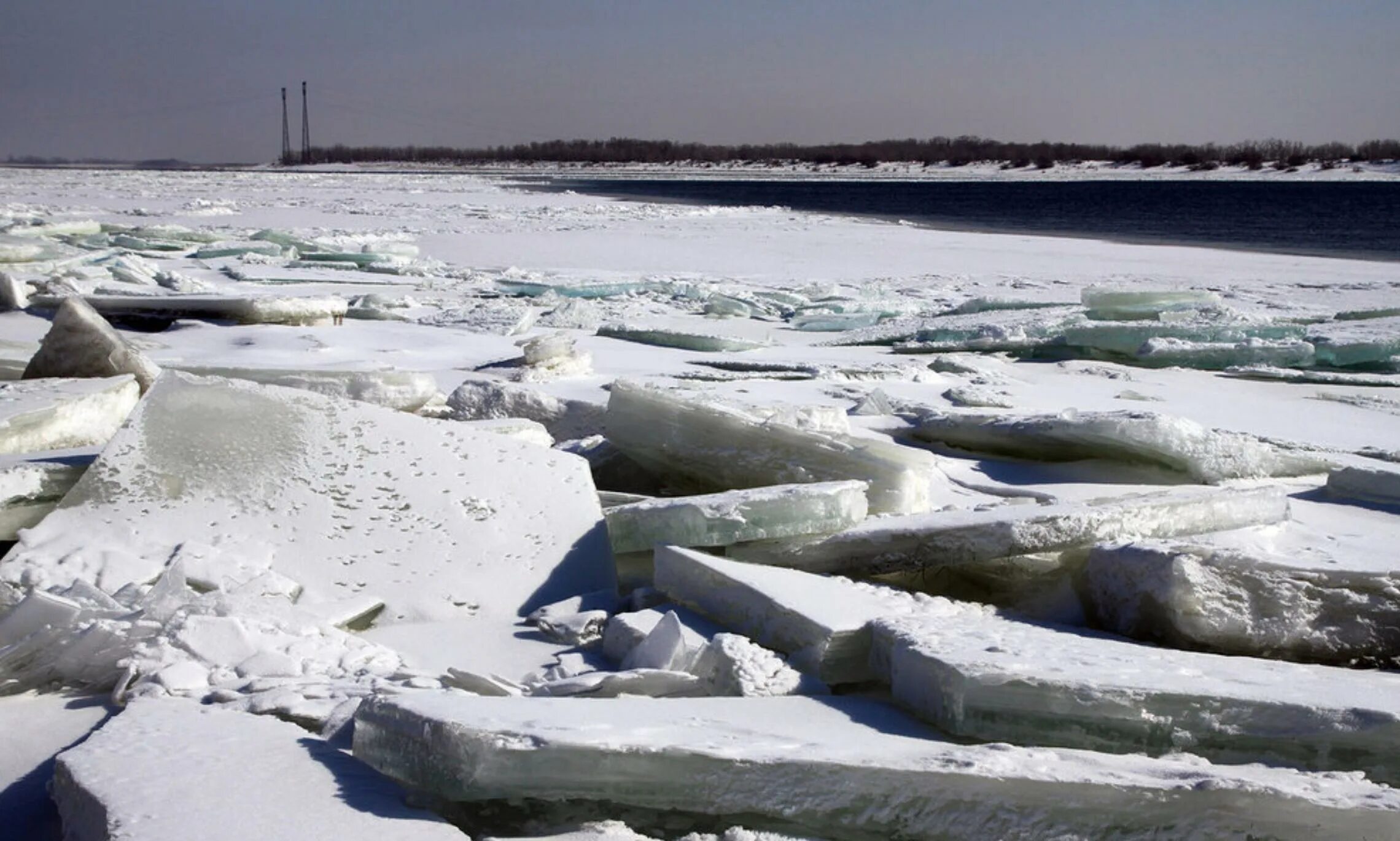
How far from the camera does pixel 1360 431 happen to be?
151 inches

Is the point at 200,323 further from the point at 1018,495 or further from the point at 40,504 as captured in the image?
the point at 1018,495

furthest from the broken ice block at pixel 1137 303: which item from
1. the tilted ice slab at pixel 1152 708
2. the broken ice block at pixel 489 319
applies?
the tilted ice slab at pixel 1152 708

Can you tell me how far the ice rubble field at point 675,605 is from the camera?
1368mm

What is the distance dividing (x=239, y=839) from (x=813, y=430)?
1.64m

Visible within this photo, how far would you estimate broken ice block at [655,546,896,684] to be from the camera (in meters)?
1.74

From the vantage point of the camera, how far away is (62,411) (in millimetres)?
2717

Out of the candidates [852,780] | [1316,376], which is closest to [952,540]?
[852,780]

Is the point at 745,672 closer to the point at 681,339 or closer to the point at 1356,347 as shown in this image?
the point at 681,339

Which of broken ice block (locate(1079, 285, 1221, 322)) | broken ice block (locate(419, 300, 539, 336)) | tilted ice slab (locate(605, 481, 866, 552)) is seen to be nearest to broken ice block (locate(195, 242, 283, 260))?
broken ice block (locate(419, 300, 539, 336))

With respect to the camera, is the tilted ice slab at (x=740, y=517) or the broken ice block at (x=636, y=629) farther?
the tilted ice slab at (x=740, y=517)

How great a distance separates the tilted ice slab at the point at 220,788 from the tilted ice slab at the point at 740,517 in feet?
2.51

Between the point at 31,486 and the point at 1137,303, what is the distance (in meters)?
5.47

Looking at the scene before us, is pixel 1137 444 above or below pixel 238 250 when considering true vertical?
above

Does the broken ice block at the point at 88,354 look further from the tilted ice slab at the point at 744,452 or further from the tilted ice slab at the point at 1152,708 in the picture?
the tilted ice slab at the point at 1152,708
